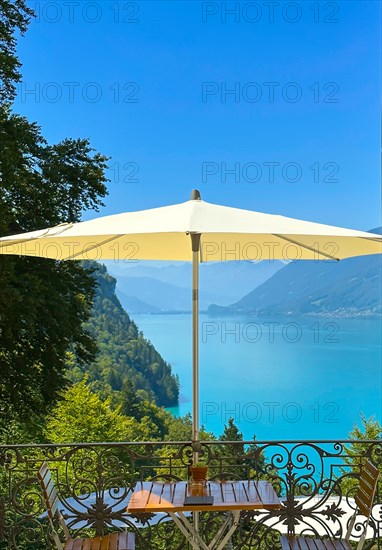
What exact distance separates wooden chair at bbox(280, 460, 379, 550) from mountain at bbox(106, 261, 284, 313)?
216ft

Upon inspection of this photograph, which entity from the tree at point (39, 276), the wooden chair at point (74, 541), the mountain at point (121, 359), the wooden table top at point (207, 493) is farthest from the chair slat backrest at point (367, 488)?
the mountain at point (121, 359)

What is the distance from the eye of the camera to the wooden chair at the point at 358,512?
3.73m

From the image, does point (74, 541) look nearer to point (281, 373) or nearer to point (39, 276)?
point (39, 276)

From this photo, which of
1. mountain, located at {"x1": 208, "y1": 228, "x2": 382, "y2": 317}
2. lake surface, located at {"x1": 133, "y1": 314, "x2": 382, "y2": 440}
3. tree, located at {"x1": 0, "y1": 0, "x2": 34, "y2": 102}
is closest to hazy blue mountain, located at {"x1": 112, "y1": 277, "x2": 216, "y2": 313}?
lake surface, located at {"x1": 133, "y1": 314, "x2": 382, "y2": 440}

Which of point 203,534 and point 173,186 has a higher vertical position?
point 173,186

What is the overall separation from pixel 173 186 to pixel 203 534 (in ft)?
205

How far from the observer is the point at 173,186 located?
6650 centimetres

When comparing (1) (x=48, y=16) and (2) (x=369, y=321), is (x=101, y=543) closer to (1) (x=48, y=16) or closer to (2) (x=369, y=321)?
(1) (x=48, y=16)

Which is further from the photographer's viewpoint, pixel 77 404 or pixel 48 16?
pixel 48 16

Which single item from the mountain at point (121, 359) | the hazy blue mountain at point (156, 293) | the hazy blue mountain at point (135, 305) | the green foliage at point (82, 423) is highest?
the hazy blue mountain at point (156, 293)

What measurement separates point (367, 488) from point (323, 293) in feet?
212

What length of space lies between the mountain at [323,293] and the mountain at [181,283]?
245 inches

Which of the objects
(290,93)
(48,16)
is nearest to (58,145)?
(48,16)

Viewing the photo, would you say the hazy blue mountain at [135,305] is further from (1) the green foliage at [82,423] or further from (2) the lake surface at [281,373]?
(1) the green foliage at [82,423]
